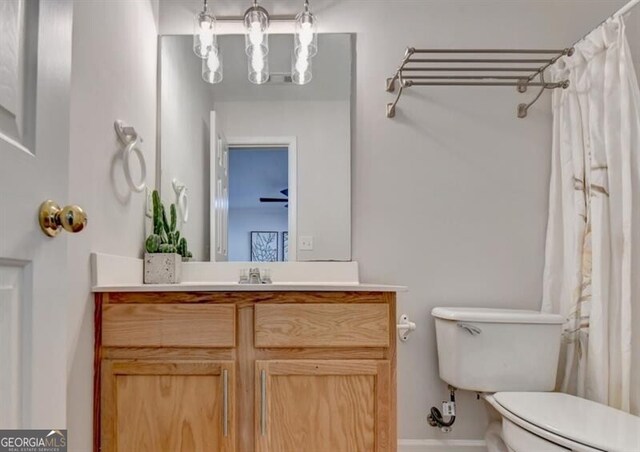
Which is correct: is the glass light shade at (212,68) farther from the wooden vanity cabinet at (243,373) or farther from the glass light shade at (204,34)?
the wooden vanity cabinet at (243,373)

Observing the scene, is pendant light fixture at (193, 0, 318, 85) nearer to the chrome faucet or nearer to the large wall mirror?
the large wall mirror

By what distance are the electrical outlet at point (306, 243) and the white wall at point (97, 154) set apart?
2.17 ft

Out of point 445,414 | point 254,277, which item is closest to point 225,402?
point 254,277

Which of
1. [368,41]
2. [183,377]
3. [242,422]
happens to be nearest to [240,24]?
[368,41]

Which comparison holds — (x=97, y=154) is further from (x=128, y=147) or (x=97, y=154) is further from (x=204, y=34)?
(x=204, y=34)

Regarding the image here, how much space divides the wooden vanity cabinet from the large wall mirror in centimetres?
59

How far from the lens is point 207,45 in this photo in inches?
75.4

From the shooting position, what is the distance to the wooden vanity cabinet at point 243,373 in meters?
1.29

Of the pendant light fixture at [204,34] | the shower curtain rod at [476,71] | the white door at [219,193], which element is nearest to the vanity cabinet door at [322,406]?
the white door at [219,193]

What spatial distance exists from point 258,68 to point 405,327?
1.31 m

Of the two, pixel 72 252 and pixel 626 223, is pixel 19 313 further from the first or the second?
pixel 626 223

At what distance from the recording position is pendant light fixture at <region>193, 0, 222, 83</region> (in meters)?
1.90

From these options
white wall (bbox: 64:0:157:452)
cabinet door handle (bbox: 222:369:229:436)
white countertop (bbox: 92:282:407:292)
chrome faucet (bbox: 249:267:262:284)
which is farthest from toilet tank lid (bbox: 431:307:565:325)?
white wall (bbox: 64:0:157:452)

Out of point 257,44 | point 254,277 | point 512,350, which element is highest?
point 257,44
